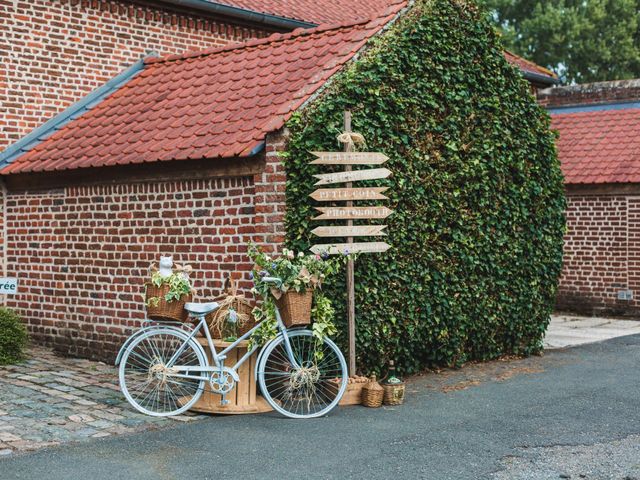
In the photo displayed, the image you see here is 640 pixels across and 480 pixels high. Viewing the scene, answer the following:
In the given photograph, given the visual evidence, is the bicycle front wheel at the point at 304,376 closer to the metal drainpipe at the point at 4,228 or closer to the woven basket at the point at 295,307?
the woven basket at the point at 295,307

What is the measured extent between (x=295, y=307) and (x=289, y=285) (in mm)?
196

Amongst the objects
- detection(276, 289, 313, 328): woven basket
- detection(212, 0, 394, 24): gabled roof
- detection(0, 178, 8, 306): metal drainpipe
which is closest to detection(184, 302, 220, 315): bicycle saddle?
detection(276, 289, 313, 328): woven basket

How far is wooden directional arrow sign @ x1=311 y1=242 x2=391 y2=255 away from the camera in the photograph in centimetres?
826

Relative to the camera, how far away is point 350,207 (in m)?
8.43

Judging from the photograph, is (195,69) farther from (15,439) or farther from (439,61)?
(15,439)

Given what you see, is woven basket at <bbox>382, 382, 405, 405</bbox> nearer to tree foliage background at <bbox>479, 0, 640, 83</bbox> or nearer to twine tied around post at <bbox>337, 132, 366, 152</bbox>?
twine tied around post at <bbox>337, 132, 366, 152</bbox>

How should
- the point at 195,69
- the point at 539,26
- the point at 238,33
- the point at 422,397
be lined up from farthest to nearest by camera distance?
the point at 539,26
the point at 238,33
the point at 195,69
the point at 422,397

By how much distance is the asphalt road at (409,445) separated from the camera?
5.97 meters

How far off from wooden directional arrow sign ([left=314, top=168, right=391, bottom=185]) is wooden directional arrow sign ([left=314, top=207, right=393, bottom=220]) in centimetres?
26

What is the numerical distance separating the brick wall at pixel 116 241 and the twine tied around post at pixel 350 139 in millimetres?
628

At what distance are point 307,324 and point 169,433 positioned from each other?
4.96 feet

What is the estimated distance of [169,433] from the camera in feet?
23.1

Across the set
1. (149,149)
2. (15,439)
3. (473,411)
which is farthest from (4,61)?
(473,411)

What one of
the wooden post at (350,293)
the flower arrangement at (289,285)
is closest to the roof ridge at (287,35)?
the wooden post at (350,293)
